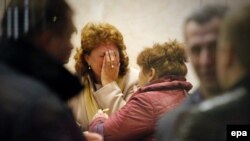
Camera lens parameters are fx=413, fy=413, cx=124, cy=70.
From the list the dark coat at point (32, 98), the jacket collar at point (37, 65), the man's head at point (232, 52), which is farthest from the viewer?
the man's head at point (232, 52)

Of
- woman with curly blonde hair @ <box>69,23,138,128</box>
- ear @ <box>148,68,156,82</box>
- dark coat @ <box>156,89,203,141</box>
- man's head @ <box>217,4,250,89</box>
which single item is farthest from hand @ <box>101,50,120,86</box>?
man's head @ <box>217,4,250,89</box>

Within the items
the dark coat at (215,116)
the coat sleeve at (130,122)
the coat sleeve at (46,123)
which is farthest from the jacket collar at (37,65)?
the dark coat at (215,116)

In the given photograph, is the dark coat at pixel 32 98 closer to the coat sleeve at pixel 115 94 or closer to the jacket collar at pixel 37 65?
the jacket collar at pixel 37 65

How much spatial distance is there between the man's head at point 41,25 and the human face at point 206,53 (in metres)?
0.37

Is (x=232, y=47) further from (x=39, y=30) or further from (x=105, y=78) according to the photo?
(x=39, y=30)

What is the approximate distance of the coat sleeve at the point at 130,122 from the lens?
49.4 inches

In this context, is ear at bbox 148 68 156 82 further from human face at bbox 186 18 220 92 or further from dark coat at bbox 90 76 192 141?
human face at bbox 186 18 220 92

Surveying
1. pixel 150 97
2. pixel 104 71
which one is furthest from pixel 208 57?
pixel 104 71

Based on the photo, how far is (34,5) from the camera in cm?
110

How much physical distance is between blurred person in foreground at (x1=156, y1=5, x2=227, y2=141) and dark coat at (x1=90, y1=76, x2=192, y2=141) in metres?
0.05

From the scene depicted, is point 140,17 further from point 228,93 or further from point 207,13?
point 228,93

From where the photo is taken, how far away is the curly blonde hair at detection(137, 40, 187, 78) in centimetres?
123

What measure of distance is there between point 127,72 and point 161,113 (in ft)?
0.54

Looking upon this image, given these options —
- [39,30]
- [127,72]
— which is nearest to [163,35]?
[127,72]
